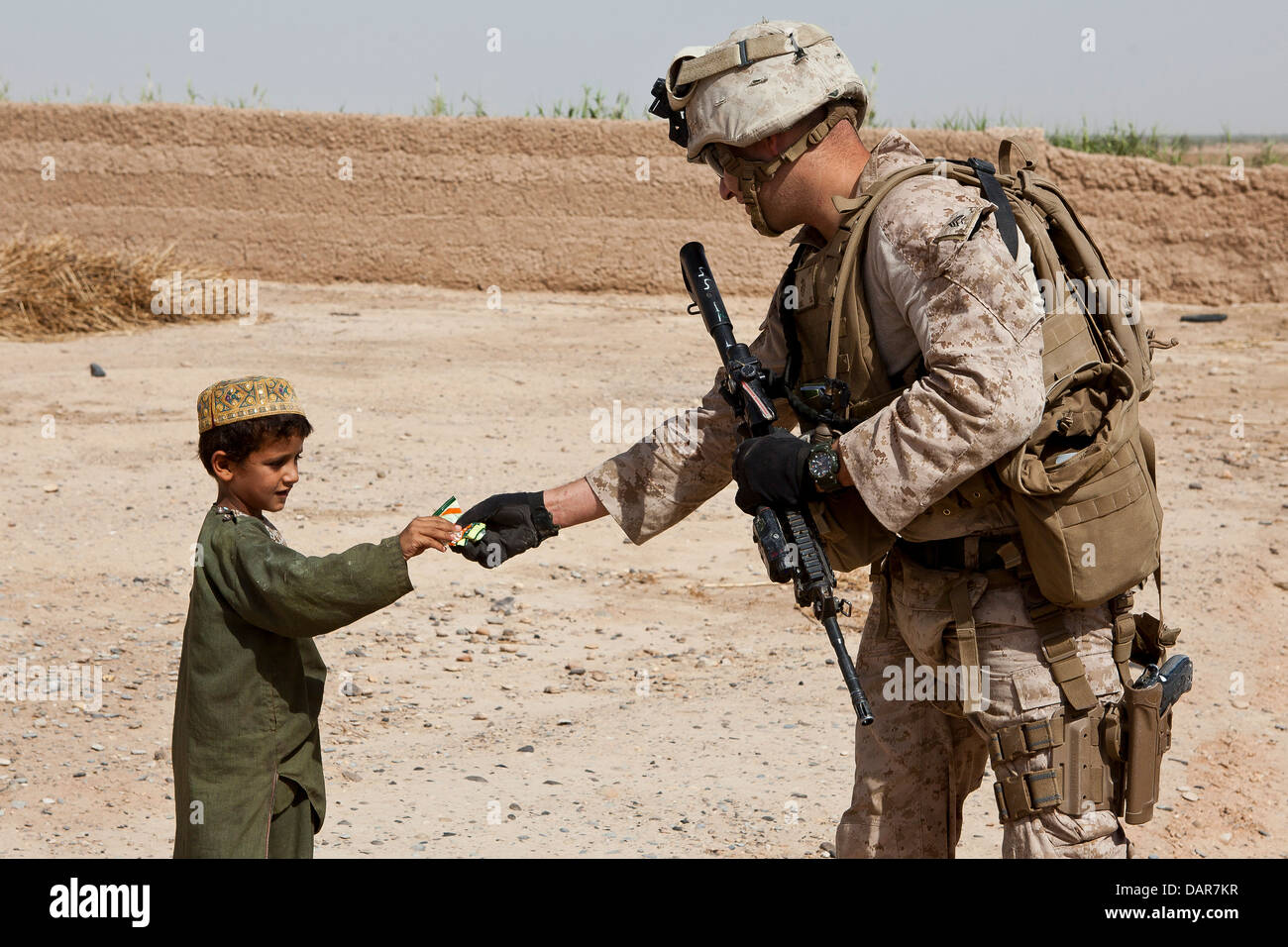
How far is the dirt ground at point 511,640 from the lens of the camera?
152 inches

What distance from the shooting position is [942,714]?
285 centimetres

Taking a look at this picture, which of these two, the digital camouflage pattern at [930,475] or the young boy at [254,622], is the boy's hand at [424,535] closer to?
the young boy at [254,622]

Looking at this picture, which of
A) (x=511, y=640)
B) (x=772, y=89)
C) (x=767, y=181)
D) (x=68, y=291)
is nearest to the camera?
(x=772, y=89)

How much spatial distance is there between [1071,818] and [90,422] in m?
6.76

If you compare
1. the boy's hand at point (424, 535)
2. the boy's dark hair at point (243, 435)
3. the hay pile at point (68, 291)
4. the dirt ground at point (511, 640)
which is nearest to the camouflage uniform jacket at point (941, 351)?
the boy's hand at point (424, 535)

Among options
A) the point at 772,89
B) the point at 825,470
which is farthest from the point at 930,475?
the point at 772,89

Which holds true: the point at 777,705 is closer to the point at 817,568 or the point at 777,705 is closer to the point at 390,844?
the point at 390,844

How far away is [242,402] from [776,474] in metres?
0.99

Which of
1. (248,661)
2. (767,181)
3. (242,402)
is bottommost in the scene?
(248,661)

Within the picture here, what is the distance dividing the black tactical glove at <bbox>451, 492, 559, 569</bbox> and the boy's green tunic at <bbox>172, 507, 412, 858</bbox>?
0.29 meters

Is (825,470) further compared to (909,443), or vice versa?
(825,470)

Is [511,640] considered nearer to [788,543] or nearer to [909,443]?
[788,543]

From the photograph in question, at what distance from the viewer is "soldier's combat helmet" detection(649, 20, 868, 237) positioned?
262 centimetres

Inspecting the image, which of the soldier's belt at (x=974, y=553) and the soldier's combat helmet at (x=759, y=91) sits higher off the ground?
the soldier's combat helmet at (x=759, y=91)
